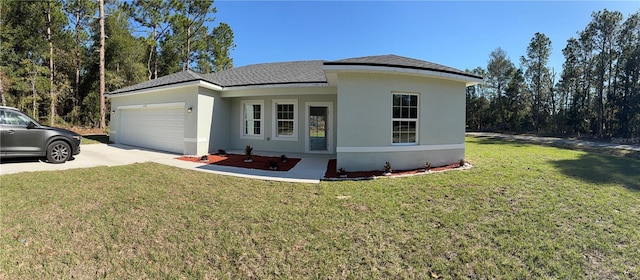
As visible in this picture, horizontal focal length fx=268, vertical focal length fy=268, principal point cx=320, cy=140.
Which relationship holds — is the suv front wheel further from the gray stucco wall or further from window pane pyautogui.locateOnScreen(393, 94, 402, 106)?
window pane pyautogui.locateOnScreen(393, 94, 402, 106)

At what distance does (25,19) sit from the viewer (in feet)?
68.1

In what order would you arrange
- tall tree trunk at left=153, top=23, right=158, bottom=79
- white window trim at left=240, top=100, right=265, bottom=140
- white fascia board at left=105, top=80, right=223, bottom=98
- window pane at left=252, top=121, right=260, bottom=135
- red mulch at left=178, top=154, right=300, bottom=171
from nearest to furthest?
1. red mulch at left=178, top=154, right=300, bottom=171
2. white fascia board at left=105, top=80, right=223, bottom=98
3. white window trim at left=240, top=100, right=265, bottom=140
4. window pane at left=252, top=121, right=260, bottom=135
5. tall tree trunk at left=153, top=23, right=158, bottom=79

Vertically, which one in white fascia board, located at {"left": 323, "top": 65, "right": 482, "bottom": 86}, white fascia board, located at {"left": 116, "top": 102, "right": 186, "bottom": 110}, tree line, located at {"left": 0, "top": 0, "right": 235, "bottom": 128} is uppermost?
tree line, located at {"left": 0, "top": 0, "right": 235, "bottom": 128}

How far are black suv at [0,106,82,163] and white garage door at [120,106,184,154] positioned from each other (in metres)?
3.45

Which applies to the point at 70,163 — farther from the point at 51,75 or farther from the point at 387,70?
the point at 51,75

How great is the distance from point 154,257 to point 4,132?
26.7ft

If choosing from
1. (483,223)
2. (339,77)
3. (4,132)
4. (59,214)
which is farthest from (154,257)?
(4,132)

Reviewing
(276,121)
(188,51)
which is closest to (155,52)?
(188,51)

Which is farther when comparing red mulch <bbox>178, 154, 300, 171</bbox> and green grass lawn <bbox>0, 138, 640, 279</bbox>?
red mulch <bbox>178, 154, 300, 171</bbox>

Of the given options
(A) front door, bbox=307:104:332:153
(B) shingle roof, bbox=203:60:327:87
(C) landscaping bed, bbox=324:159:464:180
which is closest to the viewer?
(C) landscaping bed, bbox=324:159:464:180

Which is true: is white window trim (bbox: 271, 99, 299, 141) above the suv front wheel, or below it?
above

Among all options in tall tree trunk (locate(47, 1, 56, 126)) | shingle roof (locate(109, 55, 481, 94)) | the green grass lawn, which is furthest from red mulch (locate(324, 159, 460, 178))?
tall tree trunk (locate(47, 1, 56, 126))

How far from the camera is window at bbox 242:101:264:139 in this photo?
40.2ft

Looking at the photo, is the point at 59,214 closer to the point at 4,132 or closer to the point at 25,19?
the point at 4,132
